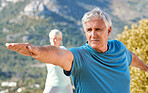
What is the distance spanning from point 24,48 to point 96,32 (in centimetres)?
62

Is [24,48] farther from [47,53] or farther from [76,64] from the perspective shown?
[76,64]

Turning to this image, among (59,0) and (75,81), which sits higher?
(59,0)

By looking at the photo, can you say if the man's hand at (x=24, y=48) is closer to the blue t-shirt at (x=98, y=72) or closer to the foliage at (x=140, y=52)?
the blue t-shirt at (x=98, y=72)

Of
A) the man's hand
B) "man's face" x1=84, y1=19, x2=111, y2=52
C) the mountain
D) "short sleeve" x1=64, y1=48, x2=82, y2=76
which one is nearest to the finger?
the man's hand

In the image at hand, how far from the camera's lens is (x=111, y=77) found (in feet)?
4.94

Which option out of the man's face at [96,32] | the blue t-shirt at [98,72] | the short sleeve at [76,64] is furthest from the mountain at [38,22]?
the short sleeve at [76,64]

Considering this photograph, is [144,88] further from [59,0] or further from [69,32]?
[59,0]

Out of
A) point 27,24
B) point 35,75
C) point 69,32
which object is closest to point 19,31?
point 27,24

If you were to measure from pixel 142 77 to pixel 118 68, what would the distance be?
4.06 meters

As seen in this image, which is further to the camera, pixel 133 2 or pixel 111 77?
pixel 133 2

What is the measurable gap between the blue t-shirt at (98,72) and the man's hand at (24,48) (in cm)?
32

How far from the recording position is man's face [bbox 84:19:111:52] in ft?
4.75

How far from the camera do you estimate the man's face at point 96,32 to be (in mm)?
1448

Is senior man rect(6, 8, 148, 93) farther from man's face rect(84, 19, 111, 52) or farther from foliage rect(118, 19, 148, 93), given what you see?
foliage rect(118, 19, 148, 93)
